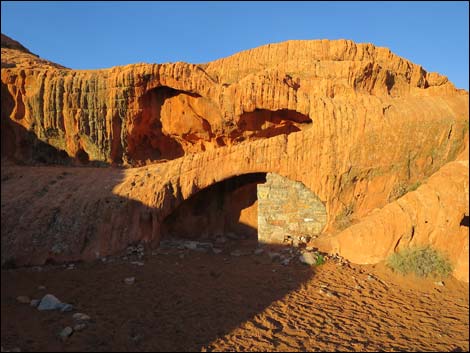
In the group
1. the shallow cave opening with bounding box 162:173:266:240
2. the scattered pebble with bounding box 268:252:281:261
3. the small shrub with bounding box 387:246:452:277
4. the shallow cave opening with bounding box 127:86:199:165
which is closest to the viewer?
the small shrub with bounding box 387:246:452:277

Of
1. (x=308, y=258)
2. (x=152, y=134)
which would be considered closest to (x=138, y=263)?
(x=308, y=258)

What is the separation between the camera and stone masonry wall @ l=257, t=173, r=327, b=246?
9.63 m

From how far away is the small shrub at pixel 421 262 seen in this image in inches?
293

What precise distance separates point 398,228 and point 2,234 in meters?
8.63

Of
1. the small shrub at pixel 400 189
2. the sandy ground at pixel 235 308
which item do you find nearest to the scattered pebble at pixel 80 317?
the sandy ground at pixel 235 308

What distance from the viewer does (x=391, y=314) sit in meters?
6.11

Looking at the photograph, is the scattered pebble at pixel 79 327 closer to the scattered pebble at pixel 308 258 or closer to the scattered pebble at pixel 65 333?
the scattered pebble at pixel 65 333

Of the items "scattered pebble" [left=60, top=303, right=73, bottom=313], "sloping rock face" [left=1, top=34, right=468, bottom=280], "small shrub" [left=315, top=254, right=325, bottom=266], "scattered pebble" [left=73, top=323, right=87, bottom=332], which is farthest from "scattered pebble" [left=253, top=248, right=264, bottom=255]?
"scattered pebble" [left=73, top=323, right=87, bottom=332]

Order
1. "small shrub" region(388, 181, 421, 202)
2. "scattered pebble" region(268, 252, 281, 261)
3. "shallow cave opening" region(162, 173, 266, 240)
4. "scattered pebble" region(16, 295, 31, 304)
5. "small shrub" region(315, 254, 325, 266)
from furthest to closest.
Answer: "shallow cave opening" region(162, 173, 266, 240)
"small shrub" region(388, 181, 421, 202)
"scattered pebble" region(268, 252, 281, 261)
"small shrub" region(315, 254, 325, 266)
"scattered pebble" region(16, 295, 31, 304)

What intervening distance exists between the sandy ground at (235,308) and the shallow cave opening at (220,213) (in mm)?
2201

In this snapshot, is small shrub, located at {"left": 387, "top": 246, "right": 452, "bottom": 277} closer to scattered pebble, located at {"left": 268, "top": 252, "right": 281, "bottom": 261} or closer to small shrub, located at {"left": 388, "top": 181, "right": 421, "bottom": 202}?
small shrub, located at {"left": 388, "top": 181, "right": 421, "bottom": 202}

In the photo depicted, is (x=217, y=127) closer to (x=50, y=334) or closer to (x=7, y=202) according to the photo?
(x=7, y=202)

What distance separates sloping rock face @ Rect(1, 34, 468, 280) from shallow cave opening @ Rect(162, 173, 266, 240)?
993 millimetres

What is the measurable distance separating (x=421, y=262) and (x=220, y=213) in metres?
5.69
